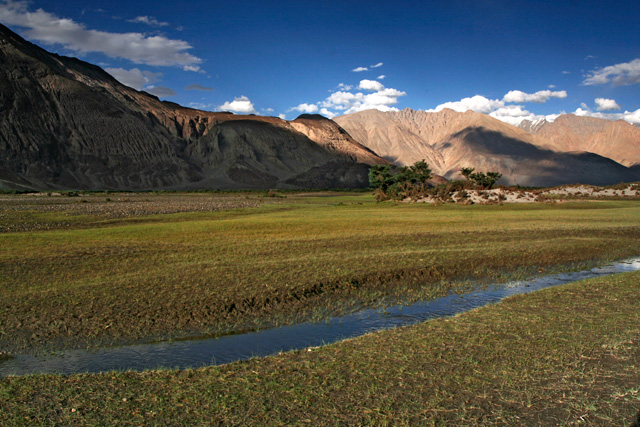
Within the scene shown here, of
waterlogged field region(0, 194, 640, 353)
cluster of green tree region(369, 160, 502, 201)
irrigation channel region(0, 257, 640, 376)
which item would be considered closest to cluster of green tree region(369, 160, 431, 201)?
cluster of green tree region(369, 160, 502, 201)

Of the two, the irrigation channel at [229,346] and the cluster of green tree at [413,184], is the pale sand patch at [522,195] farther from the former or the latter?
the irrigation channel at [229,346]

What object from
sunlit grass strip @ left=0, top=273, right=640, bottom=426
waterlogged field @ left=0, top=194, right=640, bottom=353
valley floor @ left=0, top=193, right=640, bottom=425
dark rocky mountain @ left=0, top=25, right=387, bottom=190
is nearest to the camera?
sunlit grass strip @ left=0, top=273, right=640, bottom=426

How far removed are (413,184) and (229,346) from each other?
67.0 metres

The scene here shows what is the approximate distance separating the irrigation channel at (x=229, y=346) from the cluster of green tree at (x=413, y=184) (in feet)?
172

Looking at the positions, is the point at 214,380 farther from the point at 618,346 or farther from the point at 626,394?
the point at 618,346

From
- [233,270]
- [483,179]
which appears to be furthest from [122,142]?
[233,270]

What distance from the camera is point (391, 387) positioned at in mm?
6832

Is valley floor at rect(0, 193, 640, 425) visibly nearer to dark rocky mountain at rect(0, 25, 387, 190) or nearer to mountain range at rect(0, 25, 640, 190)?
mountain range at rect(0, 25, 640, 190)

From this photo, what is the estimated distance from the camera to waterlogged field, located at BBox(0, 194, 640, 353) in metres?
11.1

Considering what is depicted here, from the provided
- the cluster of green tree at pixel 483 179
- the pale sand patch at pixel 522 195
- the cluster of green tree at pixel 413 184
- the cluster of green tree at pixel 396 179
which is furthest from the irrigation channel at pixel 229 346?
the cluster of green tree at pixel 483 179

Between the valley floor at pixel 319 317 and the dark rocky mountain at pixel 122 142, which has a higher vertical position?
the dark rocky mountain at pixel 122 142

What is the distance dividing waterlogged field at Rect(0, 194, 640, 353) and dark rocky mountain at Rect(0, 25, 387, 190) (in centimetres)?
10488

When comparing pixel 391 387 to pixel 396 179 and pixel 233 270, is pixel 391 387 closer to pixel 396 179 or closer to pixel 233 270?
pixel 233 270

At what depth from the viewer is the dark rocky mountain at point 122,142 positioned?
129750 mm
